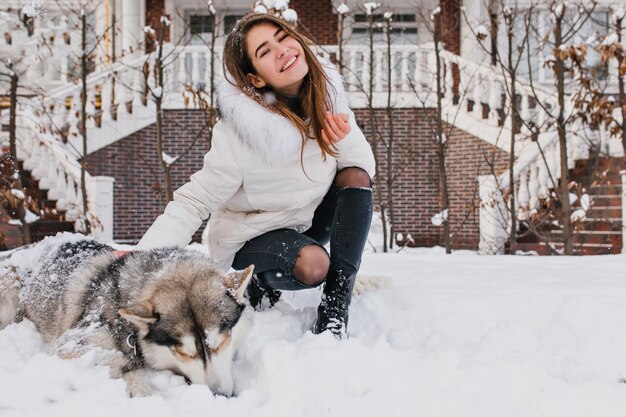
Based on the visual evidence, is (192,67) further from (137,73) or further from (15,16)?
(15,16)

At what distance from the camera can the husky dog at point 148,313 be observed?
84.9 inches

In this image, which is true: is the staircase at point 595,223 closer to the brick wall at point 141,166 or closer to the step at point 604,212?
the step at point 604,212

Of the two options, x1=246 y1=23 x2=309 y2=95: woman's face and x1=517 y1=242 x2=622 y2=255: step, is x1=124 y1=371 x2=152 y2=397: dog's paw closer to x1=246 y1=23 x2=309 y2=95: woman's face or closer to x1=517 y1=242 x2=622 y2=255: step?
x1=246 y1=23 x2=309 y2=95: woman's face

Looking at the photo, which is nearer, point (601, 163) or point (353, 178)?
point (353, 178)

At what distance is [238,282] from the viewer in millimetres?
2387

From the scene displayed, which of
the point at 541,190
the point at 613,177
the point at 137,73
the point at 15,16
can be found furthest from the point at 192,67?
the point at 613,177

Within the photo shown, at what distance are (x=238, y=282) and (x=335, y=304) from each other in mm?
628

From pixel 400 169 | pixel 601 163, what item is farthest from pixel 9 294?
A: pixel 400 169

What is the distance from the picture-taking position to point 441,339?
9.53 feet

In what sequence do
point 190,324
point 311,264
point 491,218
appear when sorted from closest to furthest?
point 190,324 → point 311,264 → point 491,218

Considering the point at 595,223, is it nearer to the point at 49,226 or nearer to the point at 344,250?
the point at 344,250

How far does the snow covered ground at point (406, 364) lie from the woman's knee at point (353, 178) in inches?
29.0

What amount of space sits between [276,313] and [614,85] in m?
11.9

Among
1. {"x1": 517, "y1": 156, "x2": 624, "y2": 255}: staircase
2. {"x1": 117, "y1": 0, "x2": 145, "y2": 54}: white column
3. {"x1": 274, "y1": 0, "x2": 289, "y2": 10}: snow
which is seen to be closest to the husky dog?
{"x1": 274, "y1": 0, "x2": 289, "y2": 10}: snow
